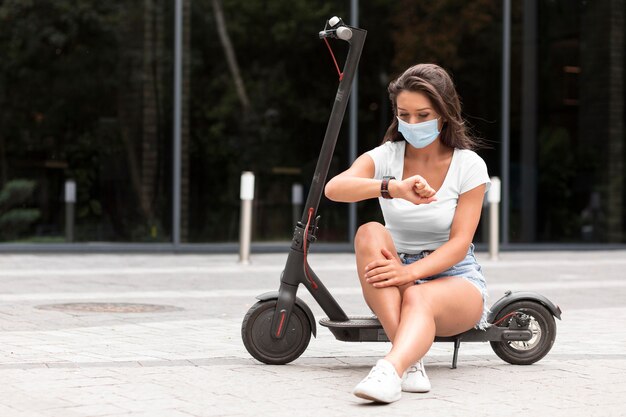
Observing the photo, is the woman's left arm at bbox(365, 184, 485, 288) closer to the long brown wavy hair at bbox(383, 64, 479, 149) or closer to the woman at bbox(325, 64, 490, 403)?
the woman at bbox(325, 64, 490, 403)

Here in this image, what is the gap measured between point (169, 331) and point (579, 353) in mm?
Result: 2409

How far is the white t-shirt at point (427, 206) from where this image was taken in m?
5.36

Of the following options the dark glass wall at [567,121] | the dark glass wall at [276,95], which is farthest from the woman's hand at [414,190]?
the dark glass wall at [567,121]

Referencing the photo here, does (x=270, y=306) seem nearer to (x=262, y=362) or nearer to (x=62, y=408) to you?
(x=262, y=362)

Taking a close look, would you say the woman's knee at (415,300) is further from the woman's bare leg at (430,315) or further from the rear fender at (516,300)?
the rear fender at (516,300)

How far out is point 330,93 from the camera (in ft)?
52.2

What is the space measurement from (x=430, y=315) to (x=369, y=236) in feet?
1.46

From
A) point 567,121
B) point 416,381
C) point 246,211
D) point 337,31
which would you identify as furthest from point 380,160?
point 567,121

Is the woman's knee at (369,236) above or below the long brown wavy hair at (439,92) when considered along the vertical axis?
below

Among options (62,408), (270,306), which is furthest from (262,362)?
(62,408)

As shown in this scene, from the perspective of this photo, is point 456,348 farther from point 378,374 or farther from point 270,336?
point 378,374

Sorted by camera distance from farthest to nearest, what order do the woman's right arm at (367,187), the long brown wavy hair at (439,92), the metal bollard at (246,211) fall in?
the metal bollard at (246,211), the long brown wavy hair at (439,92), the woman's right arm at (367,187)

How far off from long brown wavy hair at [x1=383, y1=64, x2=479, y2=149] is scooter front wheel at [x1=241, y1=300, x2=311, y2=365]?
1049mm

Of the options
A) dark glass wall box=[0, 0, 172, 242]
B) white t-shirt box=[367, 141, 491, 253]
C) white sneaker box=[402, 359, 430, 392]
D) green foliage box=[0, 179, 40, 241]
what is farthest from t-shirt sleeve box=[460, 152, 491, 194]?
green foliage box=[0, 179, 40, 241]
